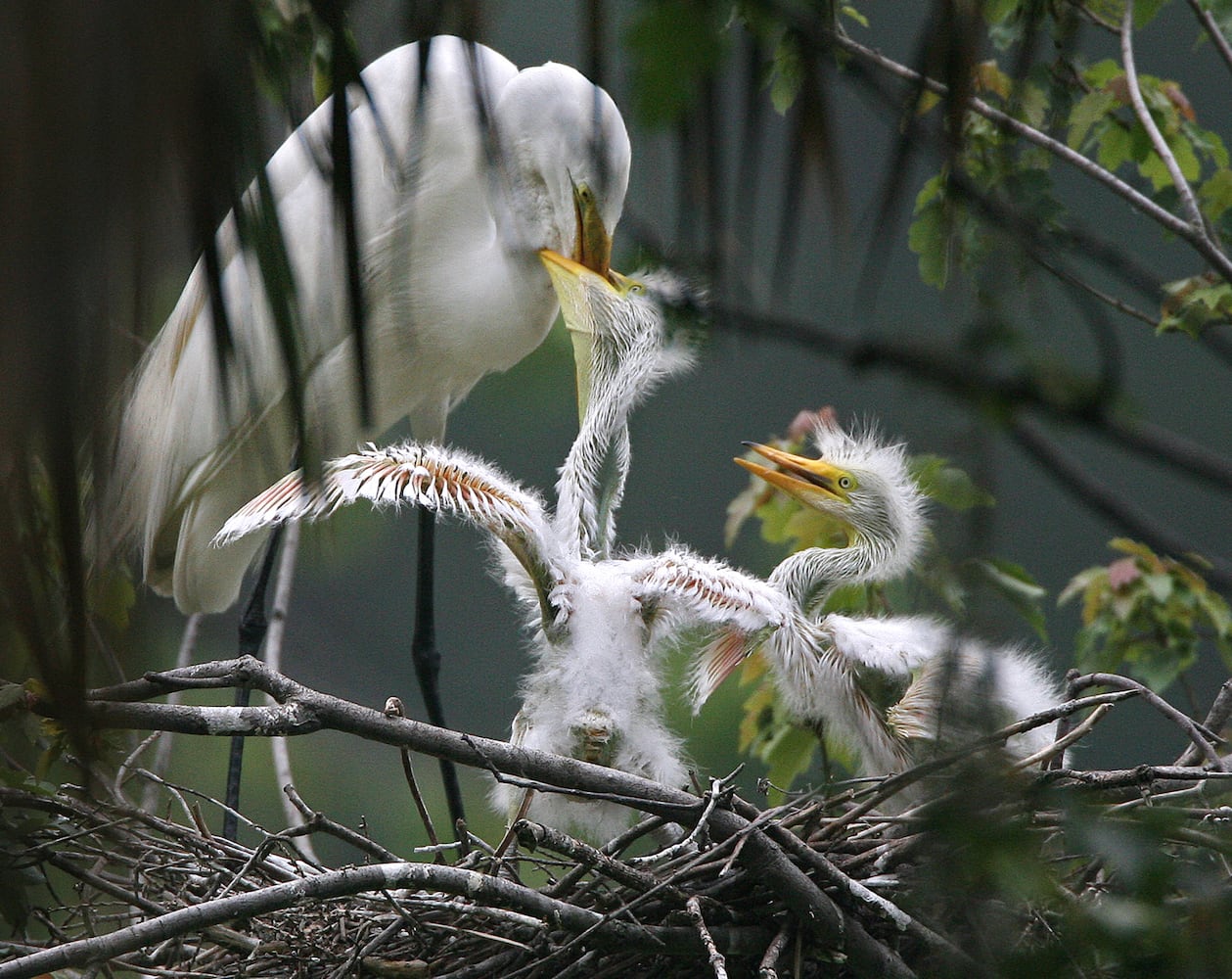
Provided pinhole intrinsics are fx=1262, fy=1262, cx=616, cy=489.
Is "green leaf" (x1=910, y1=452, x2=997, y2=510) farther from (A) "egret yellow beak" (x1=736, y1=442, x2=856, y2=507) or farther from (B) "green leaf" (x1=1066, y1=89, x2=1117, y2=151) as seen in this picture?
(B) "green leaf" (x1=1066, y1=89, x2=1117, y2=151)

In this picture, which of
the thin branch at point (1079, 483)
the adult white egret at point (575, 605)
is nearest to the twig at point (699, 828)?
the adult white egret at point (575, 605)

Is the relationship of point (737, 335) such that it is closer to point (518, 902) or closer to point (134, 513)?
point (518, 902)

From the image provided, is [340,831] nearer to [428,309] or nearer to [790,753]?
[790,753]

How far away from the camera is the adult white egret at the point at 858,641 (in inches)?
74.3

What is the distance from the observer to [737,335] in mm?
364

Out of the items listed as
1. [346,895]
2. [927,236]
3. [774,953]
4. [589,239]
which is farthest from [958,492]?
[589,239]

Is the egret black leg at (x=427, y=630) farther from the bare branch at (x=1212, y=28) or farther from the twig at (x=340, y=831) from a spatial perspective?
the bare branch at (x=1212, y=28)

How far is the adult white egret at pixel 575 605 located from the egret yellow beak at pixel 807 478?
433 millimetres

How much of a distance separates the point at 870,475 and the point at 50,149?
2.12 meters

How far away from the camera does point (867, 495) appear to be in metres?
2.31

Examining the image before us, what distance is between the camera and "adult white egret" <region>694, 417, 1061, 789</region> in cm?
189

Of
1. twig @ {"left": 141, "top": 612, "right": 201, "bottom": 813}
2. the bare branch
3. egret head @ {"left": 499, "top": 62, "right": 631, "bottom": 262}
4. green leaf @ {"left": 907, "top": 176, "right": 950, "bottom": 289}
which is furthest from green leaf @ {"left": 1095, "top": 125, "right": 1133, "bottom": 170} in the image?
twig @ {"left": 141, "top": 612, "right": 201, "bottom": 813}

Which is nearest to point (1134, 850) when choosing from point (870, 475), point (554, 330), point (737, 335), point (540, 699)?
point (737, 335)

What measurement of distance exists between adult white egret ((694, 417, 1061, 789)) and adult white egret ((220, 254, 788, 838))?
0.44ft
